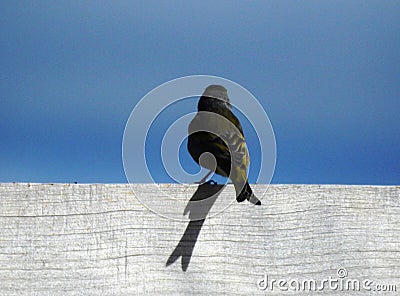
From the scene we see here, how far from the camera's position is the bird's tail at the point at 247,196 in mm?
2373

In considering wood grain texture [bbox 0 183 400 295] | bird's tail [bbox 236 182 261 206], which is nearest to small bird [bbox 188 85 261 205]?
bird's tail [bbox 236 182 261 206]

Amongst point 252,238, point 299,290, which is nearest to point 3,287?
point 252,238

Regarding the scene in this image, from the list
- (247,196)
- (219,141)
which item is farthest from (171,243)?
(219,141)

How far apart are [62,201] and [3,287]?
445mm

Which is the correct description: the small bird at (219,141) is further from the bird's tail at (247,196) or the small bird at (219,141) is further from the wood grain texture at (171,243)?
the wood grain texture at (171,243)

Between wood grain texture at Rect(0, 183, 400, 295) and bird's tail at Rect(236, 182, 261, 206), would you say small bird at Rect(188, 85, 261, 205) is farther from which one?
wood grain texture at Rect(0, 183, 400, 295)

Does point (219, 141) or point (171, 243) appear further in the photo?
point (219, 141)

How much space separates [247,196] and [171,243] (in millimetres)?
398

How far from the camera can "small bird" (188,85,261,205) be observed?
2594 mm

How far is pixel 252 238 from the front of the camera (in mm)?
2418

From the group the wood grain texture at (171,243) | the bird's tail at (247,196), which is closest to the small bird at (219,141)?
the bird's tail at (247,196)

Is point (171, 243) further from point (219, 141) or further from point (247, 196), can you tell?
point (219, 141)

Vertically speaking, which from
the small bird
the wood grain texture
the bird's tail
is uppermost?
the small bird

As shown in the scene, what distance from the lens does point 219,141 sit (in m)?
2.80
